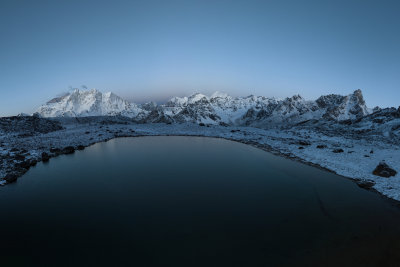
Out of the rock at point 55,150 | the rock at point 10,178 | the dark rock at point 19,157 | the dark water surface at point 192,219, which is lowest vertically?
the dark water surface at point 192,219

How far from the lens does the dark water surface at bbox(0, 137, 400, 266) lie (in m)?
10.9

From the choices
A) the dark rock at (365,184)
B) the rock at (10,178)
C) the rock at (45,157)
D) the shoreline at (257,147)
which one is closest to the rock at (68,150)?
the shoreline at (257,147)

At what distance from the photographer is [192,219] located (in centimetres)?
1394

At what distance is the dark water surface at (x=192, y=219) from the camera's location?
10906 mm

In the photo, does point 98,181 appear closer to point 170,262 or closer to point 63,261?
point 63,261

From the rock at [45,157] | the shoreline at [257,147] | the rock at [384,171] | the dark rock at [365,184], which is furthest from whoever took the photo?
the rock at [45,157]

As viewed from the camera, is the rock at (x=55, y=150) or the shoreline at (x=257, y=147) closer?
the shoreline at (x=257, y=147)

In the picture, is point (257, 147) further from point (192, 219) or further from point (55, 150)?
point (55, 150)

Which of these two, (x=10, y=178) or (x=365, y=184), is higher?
(x=10, y=178)

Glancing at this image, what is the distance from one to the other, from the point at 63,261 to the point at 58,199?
26.6 feet

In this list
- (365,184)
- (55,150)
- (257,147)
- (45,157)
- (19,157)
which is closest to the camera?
(365,184)

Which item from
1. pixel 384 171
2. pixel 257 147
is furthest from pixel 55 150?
pixel 384 171

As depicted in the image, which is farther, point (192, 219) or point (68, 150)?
point (68, 150)

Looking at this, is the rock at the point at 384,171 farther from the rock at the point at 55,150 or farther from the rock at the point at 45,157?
the rock at the point at 55,150
